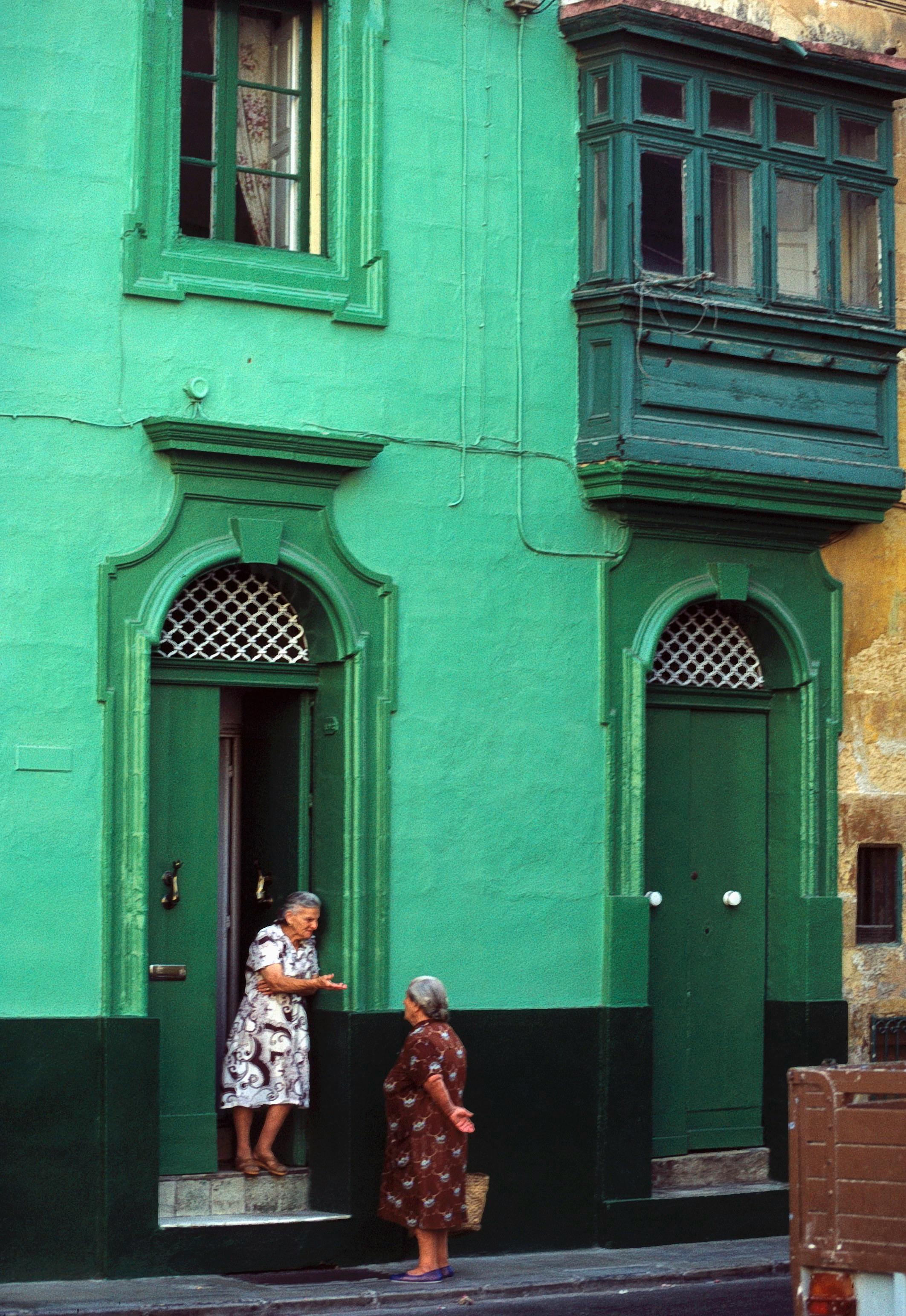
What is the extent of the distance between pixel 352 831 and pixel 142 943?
54.7 inches

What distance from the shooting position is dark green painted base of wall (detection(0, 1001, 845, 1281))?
35.1 ft

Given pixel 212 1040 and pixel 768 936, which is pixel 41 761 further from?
pixel 768 936

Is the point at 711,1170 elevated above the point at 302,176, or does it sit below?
below

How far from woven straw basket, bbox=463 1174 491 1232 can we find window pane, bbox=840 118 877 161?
22.6 ft

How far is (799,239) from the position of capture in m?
13.7

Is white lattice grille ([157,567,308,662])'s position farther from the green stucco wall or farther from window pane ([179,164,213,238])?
window pane ([179,164,213,238])

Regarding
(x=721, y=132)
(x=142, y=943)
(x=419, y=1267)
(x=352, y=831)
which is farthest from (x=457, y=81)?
(x=419, y=1267)

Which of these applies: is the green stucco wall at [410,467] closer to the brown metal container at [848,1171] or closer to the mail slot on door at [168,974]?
the mail slot on door at [168,974]

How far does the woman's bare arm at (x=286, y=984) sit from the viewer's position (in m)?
11.6

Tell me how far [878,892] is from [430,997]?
423 cm

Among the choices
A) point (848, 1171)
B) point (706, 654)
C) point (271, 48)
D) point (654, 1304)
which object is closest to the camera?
point (848, 1171)

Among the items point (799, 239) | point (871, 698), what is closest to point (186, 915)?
point (871, 698)

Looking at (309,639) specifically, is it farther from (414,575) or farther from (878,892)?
(878,892)

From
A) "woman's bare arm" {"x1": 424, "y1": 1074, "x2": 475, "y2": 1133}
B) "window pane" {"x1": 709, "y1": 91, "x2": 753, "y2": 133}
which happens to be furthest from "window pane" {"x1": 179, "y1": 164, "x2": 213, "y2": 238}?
"woman's bare arm" {"x1": 424, "y1": 1074, "x2": 475, "y2": 1133}
